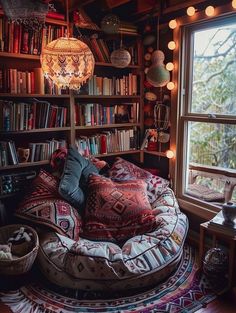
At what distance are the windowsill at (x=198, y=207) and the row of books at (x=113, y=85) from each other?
131 cm

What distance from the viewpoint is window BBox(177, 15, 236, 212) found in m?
2.65

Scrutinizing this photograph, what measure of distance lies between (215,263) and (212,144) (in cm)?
114

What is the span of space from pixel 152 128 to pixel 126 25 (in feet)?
3.70

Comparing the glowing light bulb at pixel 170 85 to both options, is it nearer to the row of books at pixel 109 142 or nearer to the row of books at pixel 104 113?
the row of books at pixel 104 113

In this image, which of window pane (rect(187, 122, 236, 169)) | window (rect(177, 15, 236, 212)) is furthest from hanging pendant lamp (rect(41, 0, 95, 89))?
window pane (rect(187, 122, 236, 169))

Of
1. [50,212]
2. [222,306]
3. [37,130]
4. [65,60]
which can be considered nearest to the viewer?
[222,306]

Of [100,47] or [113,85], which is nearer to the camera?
[100,47]

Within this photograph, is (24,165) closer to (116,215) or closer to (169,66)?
(116,215)

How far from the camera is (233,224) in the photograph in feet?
7.20

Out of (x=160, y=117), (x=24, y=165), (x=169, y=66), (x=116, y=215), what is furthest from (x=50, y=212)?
(x=169, y=66)

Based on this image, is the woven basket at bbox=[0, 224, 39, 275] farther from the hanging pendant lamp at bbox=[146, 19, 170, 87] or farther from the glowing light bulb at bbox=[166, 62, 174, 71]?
the glowing light bulb at bbox=[166, 62, 174, 71]

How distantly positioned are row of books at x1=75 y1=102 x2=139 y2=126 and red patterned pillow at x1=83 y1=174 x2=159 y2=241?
0.83m

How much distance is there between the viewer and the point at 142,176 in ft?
10.0

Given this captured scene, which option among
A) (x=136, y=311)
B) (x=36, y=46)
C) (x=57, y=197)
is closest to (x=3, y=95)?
(x=36, y=46)
